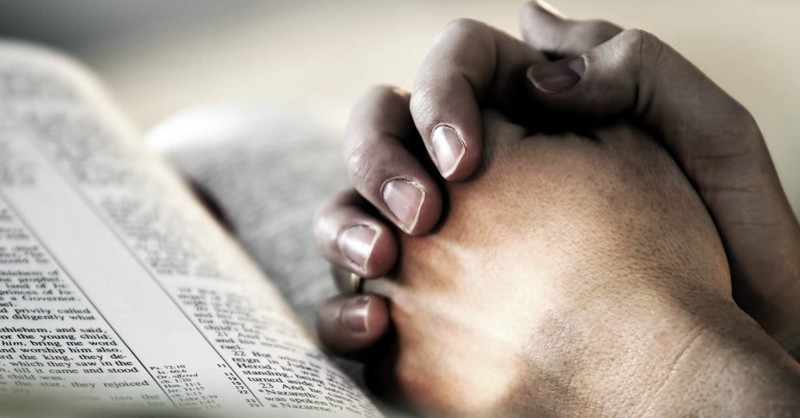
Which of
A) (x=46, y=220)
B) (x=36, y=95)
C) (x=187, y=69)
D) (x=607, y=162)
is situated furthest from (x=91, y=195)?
(x=187, y=69)

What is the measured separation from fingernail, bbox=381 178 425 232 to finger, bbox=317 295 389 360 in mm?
67

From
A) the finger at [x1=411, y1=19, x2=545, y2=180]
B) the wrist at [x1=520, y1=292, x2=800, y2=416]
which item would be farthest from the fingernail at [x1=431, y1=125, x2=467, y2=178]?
the wrist at [x1=520, y1=292, x2=800, y2=416]

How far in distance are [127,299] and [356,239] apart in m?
0.13

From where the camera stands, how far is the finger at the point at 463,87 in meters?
0.44

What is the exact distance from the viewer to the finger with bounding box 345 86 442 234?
0.46 meters

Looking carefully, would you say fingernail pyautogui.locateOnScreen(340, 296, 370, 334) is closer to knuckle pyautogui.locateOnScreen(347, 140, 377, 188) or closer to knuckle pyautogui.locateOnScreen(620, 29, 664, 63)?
knuckle pyautogui.locateOnScreen(347, 140, 377, 188)

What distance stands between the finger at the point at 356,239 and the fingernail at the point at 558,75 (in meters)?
0.12

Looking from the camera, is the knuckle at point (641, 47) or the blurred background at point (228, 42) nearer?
the knuckle at point (641, 47)

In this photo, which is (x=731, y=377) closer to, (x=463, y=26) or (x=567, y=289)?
(x=567, y=289)

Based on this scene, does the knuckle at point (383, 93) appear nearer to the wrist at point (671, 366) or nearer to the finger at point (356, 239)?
the finger at point (356, 239)

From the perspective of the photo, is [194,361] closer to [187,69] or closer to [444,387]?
[444,387]

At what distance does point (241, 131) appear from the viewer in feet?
3.14

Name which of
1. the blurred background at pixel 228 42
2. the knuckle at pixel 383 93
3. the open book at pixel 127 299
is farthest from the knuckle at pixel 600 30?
the blurred background at pixel 228 42

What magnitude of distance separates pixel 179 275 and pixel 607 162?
0.88ft
